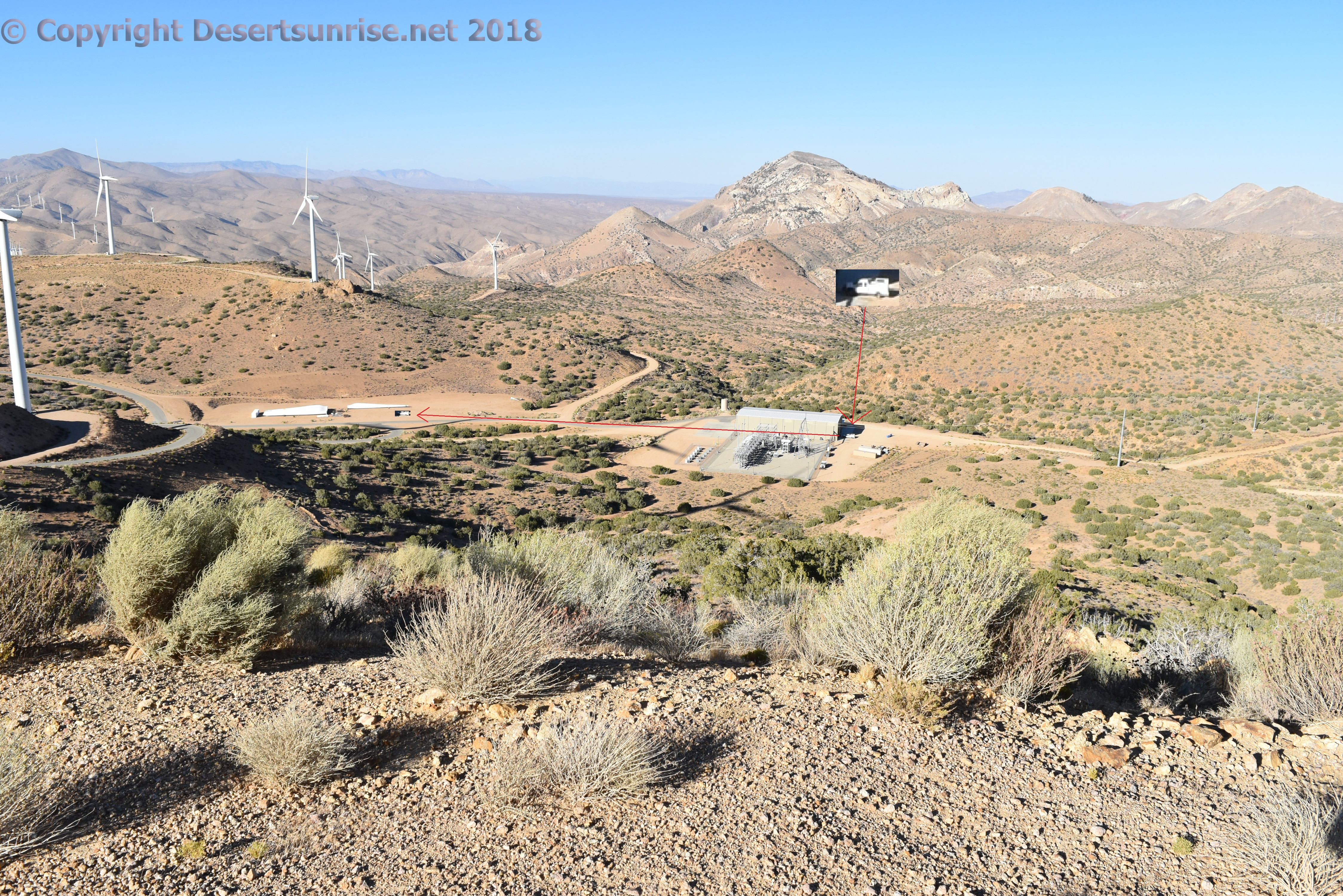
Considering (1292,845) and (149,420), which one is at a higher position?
(1292,845)

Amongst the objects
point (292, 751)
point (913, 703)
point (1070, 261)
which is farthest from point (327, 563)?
Result: point (1070, 261)

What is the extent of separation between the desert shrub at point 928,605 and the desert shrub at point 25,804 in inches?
319

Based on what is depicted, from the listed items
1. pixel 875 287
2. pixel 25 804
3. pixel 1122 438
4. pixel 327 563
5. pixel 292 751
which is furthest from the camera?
pixel 1122 438

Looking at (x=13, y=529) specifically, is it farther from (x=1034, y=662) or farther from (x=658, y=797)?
(x=1034, y=662)

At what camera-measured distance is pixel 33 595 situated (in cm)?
1002

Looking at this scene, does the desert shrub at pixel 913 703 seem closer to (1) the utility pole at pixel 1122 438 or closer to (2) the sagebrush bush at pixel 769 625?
(2) the sagebrush bush at pixel 769 625

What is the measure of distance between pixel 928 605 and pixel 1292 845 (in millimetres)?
3879

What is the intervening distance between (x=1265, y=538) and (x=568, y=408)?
149ft

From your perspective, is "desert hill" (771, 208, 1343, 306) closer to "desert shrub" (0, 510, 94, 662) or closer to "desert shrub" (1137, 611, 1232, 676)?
"desert shrub" (1137, 611, 1232, 676)

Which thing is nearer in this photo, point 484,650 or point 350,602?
point 484,650

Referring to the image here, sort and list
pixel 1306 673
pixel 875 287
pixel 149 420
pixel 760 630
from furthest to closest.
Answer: pixel 149 420 < pixel 875 287 < pixel 760 630 < pixel 1306 673

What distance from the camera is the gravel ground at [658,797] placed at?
6016 mm

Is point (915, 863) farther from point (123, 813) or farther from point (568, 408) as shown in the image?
point (568, 408)

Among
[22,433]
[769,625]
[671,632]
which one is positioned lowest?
[22,433]
